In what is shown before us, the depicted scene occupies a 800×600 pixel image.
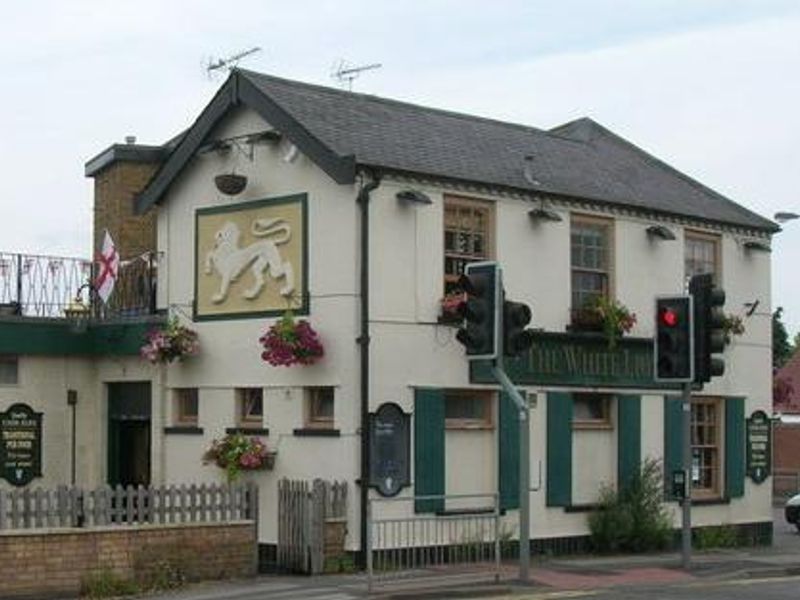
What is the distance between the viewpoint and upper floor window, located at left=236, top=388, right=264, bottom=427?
20.8 m

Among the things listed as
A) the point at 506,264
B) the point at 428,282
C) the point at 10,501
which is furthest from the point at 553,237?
the point at 10,501

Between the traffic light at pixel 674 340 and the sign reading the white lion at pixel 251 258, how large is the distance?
15.6 feet

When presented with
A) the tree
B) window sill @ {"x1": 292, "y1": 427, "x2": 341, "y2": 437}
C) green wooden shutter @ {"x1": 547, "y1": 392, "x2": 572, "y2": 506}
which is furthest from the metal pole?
the tree

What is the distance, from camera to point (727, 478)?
946 inches

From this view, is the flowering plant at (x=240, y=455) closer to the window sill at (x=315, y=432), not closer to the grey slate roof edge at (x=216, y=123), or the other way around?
the window sill at (x=315, y=432)

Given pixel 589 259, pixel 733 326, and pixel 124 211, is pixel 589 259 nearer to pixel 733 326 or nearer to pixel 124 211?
pixel 733 326

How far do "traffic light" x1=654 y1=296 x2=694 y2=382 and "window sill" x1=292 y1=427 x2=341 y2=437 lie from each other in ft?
14.2

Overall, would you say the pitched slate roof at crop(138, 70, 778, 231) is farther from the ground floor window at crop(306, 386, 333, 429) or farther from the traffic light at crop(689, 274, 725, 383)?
the traffic light at crop(689, 274, 725, 383)

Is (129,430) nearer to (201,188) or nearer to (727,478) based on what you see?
(201,188)

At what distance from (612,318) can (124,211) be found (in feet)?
32.8

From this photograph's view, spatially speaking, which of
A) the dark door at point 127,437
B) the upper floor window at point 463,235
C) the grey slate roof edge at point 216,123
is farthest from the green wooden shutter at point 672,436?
the dark door at point 127,437

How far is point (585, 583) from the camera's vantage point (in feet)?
59.1

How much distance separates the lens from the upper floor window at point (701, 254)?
2383 centimetres

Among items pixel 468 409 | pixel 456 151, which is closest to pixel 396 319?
pixel 468 409
